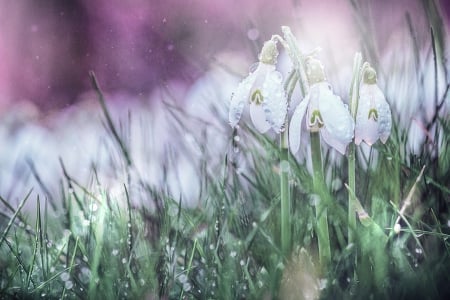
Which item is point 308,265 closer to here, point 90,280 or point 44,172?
point 90,280

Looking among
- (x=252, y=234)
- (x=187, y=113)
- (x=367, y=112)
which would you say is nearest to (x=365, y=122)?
(x=367, y=112)

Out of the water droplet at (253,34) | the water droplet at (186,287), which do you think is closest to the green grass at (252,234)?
the water droplet at (186,287)

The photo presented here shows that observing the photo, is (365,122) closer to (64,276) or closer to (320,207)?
(320,207)

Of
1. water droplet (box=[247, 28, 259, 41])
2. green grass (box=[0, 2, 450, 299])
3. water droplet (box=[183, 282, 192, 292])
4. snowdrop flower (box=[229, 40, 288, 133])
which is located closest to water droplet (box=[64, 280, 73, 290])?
green grass (box=[0, 2, 450, 299])

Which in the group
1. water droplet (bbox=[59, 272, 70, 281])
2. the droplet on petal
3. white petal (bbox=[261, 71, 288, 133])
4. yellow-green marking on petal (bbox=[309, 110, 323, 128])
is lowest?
water droplet (bbox=[59, 272, 70, 281])

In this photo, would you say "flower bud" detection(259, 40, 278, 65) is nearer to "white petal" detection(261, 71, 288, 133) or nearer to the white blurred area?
"white petal" detection(261, 71, 288, 133)

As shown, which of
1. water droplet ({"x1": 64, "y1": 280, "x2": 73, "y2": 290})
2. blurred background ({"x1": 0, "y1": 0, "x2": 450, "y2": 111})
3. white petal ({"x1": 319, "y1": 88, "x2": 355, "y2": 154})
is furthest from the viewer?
blurred background ({"x1": 0, "y1": 0, "x2": 450, "y2": 111})

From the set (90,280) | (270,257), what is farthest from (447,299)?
(90,280)

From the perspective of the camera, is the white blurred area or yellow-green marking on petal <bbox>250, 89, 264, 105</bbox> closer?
yellow-green marking on petal <bbox>250, 89, 264, 105</bbox>
